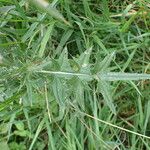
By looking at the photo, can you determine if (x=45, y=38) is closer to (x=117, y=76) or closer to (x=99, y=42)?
(x=99, y=42)

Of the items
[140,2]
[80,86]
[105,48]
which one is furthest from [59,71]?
[140,2]

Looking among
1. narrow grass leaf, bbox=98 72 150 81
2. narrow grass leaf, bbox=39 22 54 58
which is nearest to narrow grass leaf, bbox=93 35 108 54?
narrow grass leaf, bbox=39 22 54 58

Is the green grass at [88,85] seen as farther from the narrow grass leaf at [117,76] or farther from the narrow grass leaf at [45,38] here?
the narrow grass leaf at [117,76]

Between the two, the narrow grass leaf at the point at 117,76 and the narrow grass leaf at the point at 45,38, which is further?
the narrow grass leaf at the point at 45,38

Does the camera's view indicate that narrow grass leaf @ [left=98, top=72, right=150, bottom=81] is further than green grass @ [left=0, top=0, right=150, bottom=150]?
No

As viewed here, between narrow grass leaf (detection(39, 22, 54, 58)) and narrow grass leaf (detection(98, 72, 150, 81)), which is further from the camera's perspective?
narrow grass leaf (detection(39, 22, 54, 58))

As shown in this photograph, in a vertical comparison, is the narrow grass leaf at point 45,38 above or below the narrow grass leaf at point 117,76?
above

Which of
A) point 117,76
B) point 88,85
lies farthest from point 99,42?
point 117,76

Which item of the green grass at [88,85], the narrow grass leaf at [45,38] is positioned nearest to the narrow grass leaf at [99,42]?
the green grass at [88,85]

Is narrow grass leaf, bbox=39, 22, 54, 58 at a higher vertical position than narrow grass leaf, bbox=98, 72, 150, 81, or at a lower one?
higher

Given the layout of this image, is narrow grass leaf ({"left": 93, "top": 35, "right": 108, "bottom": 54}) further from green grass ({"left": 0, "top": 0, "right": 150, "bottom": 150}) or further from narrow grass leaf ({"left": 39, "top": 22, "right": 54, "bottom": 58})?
narrow grass leaf ({"left": 39, "top": 22, "right": 54, "bottom": 58})

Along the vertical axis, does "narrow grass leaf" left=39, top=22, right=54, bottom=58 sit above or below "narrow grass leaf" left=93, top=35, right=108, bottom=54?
above

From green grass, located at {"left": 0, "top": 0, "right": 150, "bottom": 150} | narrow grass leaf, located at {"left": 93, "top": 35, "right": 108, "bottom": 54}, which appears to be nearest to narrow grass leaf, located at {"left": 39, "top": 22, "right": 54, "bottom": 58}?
green grass, located at {"left": 0, "top": 0, "right": 150, "bottom": 150}
